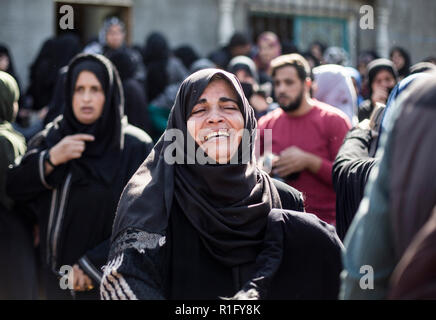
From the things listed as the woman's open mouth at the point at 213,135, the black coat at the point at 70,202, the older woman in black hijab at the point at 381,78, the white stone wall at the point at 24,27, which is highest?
the white stone wall at the point at 24,27

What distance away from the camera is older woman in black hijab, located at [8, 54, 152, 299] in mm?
3209

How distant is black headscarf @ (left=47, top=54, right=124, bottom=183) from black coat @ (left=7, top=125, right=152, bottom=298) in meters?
0.06

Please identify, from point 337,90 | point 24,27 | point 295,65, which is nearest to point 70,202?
point 295,65

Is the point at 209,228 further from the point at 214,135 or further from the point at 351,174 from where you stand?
the point at 351,174

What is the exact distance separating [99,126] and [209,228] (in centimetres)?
148

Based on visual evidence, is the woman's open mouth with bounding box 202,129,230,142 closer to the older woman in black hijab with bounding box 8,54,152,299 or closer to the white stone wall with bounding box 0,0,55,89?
the older woman in black hijab with bounding box 8,54,152,299

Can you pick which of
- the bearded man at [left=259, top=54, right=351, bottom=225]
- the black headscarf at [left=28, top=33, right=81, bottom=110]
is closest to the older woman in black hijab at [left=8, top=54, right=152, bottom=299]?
the bearded man at [left=259, top=54, right=351, bottom=225]

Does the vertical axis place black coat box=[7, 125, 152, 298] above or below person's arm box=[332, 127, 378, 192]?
below

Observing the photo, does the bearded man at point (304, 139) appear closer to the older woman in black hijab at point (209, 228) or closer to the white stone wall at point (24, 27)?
the older woman in black hijab at point (209, 228)

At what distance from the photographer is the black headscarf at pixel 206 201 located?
204 centimetres

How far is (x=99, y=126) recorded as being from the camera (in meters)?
3.34

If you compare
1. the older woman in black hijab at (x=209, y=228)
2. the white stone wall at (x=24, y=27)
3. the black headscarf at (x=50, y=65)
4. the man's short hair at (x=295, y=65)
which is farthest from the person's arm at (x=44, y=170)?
the white stone wall at (x=24, y=27)
